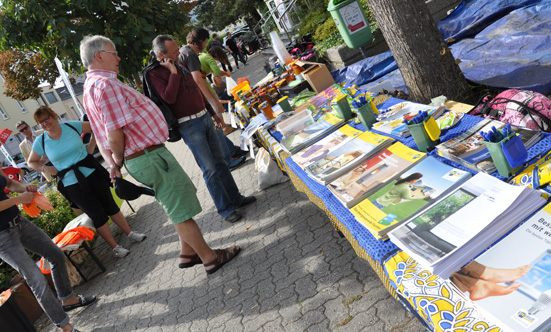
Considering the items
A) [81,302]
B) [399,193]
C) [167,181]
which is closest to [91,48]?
[167,181]

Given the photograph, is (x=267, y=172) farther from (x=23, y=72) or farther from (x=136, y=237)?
(x=23, y=72)

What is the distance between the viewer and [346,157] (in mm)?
2332

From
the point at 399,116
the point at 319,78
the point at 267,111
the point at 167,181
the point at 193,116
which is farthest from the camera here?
the point at 319,78

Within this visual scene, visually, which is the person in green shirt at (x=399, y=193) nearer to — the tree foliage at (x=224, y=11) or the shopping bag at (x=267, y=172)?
the shopping bag at (x=267, y=172)

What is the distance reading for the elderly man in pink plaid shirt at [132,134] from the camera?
2.83m

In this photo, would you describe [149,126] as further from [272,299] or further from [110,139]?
[272,299]

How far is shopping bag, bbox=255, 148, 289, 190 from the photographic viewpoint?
486 centimetres

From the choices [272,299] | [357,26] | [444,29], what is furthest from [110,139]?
[444,29]

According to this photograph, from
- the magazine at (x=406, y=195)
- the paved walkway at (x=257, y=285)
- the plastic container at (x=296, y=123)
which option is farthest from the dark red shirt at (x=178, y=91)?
the magazine at (x=406, y=195)

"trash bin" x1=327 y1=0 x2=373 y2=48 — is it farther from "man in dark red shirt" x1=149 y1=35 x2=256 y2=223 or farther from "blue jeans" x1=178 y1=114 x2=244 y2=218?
"blue jeans" x1=178 y1=114 x2=244 y2=218

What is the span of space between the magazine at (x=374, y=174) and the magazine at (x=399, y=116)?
8.8 inches

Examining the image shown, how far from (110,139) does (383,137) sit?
1880mm

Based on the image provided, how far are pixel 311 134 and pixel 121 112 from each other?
137 cm

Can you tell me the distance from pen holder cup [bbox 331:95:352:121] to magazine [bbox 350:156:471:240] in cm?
111
